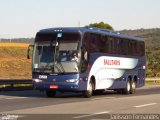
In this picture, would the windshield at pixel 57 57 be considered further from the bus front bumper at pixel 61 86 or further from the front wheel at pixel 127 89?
the front wheel at pixel 127 89

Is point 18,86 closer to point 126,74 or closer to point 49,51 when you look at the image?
point 126,74

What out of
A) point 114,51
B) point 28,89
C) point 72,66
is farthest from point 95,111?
A: point 28,89

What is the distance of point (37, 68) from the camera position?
28.1 metres

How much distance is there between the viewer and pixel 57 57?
27656 mm

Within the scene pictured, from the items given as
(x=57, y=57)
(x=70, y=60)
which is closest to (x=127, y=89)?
(x=70, y=60)

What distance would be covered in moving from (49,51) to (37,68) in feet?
3.33

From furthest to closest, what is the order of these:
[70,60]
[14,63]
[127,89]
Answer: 1. [14,63]
2. [127,89]
3. [70,60]

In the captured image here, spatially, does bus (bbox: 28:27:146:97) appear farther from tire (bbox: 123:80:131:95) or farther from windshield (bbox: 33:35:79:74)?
tire (bbox: 123:80:131:95)

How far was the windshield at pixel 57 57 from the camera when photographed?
2759 cm

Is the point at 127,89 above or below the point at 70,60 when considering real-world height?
below

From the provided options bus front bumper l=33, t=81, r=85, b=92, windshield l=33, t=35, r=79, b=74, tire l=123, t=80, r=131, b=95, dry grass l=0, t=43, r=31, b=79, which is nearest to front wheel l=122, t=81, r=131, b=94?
tire l=123, t=80, r=131, b=95

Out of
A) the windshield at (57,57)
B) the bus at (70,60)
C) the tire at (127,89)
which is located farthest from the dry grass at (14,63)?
the windshield at (57,57)

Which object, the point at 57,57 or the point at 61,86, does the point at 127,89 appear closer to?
the point at 61,86

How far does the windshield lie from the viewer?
90.5 feet
